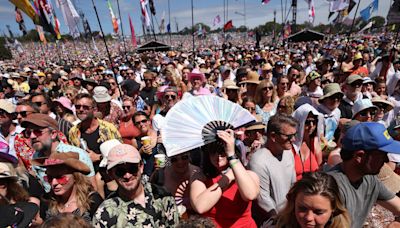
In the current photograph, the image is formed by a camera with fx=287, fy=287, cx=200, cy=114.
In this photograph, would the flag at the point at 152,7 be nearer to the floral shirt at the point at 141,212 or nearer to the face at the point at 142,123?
the face at the point at 142,123

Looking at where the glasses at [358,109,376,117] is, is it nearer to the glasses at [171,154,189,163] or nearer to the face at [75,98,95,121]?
the glasses at [171,154,189,163]

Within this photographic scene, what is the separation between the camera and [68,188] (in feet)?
7.79

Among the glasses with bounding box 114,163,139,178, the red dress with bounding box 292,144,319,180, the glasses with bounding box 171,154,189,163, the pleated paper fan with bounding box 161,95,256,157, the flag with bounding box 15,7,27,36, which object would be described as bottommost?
the red dress with bounding box 292,144,319,180

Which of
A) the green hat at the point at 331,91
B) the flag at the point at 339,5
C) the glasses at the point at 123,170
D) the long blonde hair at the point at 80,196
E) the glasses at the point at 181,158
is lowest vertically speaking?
the long blonde hair at the point at 80,196

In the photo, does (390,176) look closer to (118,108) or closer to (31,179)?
(31,179)

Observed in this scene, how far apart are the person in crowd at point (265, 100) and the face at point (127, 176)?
9.68 ft

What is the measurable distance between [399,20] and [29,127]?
23.0ft

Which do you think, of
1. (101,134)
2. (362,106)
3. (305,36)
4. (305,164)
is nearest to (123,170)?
(101,134)

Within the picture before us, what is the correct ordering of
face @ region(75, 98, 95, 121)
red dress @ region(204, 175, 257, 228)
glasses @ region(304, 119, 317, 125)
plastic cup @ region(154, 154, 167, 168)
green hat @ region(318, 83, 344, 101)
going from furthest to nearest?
green hat @ region(318, 83, 344, 101)
face @ region(75, 98, 95, 121)
glasses @ region(304, 119, 317, 125)
plastic cup @ region(154, 154, 167, 168)
red dress @ region(204, 175, 257, 228)

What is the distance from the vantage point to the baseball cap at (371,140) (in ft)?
6.54

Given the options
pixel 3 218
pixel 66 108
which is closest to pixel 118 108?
pixel 66 108

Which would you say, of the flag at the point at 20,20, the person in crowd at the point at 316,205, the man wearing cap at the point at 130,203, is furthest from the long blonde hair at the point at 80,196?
the flag at the point at 20,20

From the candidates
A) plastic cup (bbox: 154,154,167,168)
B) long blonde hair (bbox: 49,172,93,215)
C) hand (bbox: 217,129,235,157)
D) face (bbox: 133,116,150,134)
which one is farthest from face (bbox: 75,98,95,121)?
hand (bbox: 217,129,235,157)

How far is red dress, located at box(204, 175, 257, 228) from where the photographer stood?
229 cm
